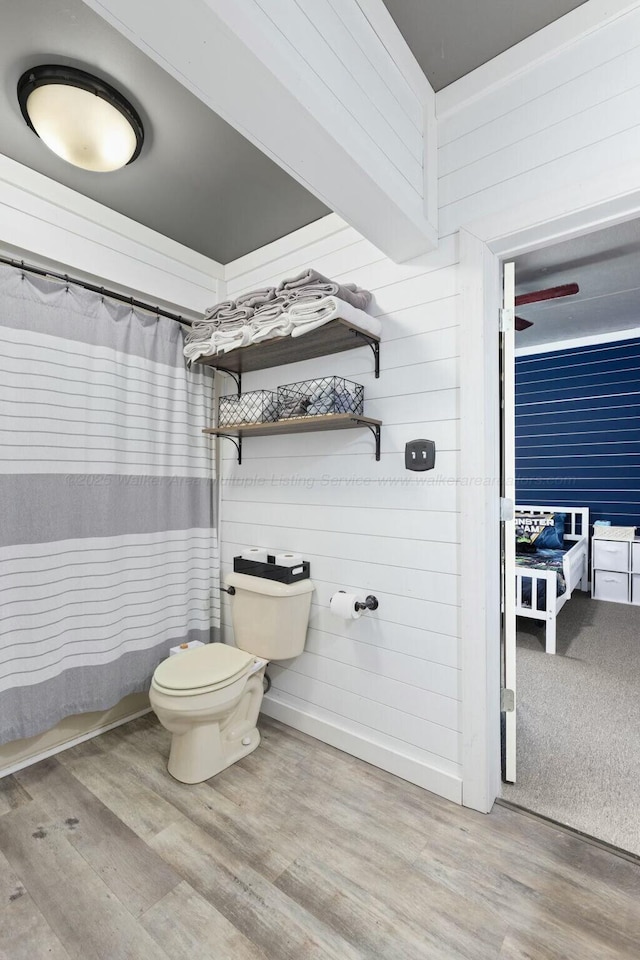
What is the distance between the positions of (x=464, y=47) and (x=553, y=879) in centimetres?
272

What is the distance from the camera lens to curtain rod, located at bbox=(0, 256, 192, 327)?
6.16 ft

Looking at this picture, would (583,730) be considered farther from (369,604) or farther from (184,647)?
(184,647)

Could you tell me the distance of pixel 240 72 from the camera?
0.97 meters

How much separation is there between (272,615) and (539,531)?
335 centimetres

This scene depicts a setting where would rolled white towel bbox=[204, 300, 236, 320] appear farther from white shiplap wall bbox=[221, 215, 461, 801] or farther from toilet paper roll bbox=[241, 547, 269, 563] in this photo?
toilet paper roll bbox=[241, 547, 269, 563]

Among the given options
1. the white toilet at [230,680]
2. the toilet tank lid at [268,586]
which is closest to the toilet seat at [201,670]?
the white toilet at [230,680]

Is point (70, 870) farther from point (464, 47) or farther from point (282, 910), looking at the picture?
point (464, 47)

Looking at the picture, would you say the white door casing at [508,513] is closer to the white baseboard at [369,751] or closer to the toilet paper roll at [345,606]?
the white baseboard at [369,751]

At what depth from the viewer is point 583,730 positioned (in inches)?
87.7

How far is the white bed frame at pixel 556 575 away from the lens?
3160 mm

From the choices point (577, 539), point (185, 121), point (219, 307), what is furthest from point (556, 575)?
point (185, 121)

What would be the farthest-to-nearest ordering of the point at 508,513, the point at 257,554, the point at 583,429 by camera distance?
the point at 583,429, the point at 257,554, the point at 508,513

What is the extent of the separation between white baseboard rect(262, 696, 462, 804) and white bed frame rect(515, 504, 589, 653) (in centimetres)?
180

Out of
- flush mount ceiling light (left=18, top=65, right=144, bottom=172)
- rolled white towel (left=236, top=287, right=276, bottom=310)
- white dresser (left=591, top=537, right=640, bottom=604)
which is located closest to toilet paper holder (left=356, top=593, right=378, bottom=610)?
rolled white towel (left=236, top=287, right=276, bottom=310)
